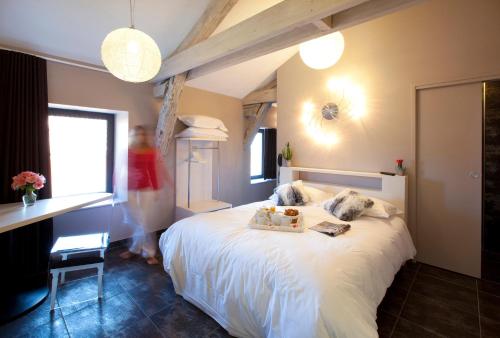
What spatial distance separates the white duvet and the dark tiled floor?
0.71 ft

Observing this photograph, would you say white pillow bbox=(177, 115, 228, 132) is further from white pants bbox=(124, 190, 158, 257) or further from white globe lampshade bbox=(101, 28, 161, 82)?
white globe lampshade bbox=(101, 28, 161, 82)

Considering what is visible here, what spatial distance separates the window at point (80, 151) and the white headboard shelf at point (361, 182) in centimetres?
258

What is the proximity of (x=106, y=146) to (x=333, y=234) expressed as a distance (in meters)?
3.16

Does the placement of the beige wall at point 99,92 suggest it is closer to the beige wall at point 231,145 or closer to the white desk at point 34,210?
the beige wall at point 231,145

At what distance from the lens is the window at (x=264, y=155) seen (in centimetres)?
560

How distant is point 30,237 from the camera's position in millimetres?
2584

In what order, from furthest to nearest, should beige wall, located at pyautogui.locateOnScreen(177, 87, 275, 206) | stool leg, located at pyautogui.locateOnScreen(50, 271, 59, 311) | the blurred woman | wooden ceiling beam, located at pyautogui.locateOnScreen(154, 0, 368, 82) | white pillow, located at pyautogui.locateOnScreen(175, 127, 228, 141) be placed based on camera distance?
beige wall, located at pyautogui.locateOnScreen(177, 87, 275, 206), white pillow, located at pyautogui.locateOnScreen(175, 127, 228, 141), the blurred woman, stool leg, located at pyautogui.locateOnScreen(50, 271, 59, 311), wooden ceiling beam, located at pyautogui.locateOnScreen(154, 0, 368, 82)

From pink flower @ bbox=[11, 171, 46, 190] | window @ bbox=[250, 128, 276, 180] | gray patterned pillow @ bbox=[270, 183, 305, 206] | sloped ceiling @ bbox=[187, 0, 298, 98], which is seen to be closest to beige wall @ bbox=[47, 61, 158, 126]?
sloped ceiling @ bbox=[187, 0, 298, 98]

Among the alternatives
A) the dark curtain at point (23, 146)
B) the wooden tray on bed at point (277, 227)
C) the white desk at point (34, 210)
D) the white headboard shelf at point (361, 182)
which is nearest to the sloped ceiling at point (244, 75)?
the white headboard shelf at point (361, 182)

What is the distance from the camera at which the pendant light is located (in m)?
1.70

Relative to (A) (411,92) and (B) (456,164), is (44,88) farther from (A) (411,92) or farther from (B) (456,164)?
(B) (456,164)

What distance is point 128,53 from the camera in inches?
67.7

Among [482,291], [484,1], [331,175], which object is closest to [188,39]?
[331,175]

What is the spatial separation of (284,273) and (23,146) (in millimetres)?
2801
